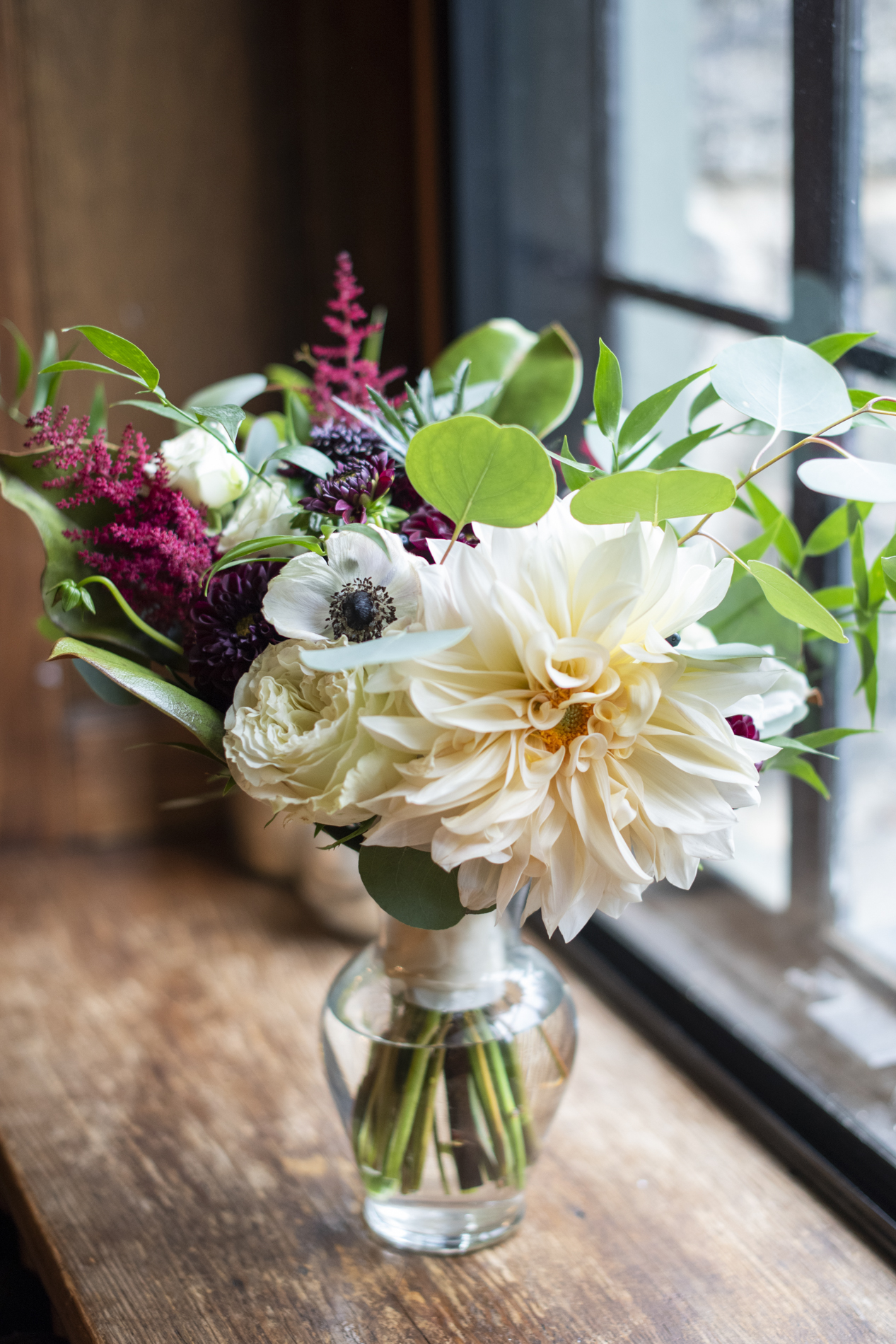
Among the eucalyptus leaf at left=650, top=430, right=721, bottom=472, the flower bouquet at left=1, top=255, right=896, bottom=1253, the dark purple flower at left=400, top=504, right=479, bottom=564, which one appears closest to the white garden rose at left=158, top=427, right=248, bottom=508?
the flower bouquet at left=1, top=255, right=896, bottom=1253

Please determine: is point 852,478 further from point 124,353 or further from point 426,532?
point 124,353

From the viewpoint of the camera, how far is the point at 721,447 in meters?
1.07

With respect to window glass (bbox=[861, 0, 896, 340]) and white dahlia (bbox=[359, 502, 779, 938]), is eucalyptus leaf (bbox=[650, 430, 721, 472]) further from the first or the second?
window glass (bbox=[861, 0, 896, 340])

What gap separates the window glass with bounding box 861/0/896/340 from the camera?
821 millimetres

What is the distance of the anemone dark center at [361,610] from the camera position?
1.84ft

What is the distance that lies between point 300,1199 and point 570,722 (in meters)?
0.46

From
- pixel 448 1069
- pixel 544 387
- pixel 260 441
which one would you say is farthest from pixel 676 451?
pixel 448 1069

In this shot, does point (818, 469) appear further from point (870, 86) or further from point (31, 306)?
point (31, 306)

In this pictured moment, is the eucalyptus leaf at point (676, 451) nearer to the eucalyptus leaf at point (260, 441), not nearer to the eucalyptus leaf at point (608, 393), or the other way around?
the eucalyptus leaf at point (608, 393)

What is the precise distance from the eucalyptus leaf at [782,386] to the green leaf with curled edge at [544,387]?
15cm

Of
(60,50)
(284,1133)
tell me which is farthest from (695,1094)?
(60,50)

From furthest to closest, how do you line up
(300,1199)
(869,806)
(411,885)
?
1. (869,806)
2. (300,1199)
3. (411,885)

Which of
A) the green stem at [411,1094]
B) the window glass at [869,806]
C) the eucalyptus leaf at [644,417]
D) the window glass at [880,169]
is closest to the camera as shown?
the eucalyptus leaf at [644,417]

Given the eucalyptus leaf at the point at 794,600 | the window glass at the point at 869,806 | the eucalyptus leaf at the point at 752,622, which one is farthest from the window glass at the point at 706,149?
the eucalyptus leaf at the point at 794,600
